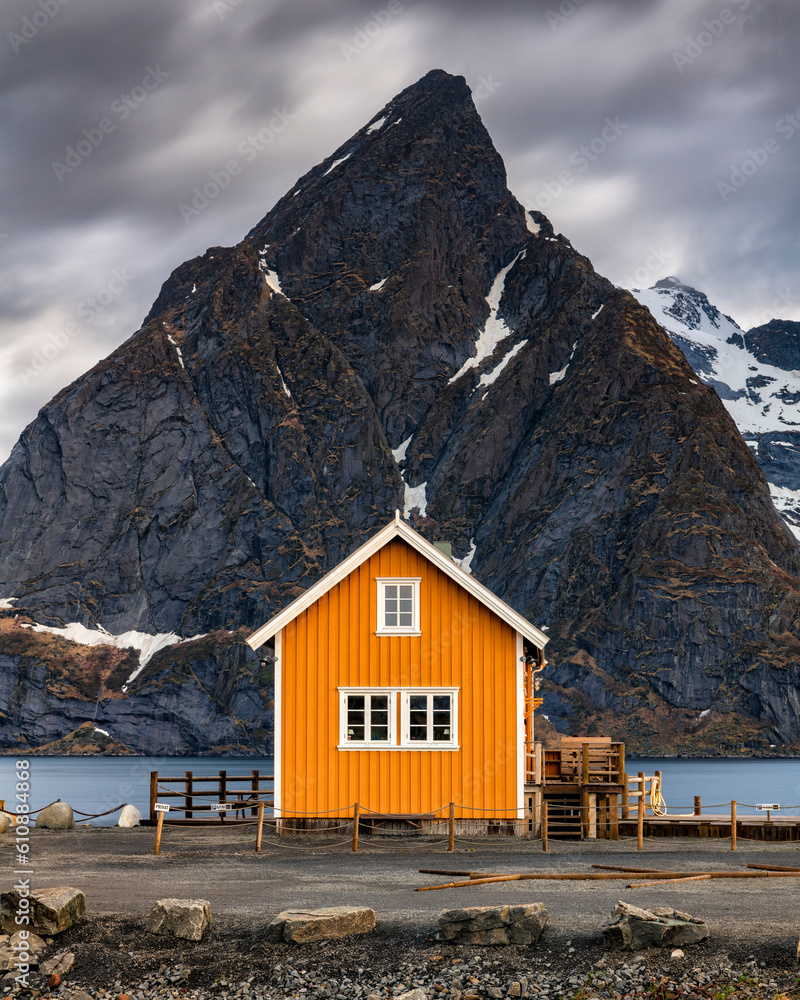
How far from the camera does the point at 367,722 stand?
32656 mm

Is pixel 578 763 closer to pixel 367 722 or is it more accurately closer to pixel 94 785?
pixel 367 722

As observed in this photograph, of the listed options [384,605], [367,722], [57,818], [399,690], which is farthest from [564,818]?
[57,818]

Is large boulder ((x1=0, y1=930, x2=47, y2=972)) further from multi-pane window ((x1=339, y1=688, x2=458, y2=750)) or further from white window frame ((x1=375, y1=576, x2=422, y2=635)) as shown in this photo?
white window frame ((x1=375, y1=576, x2=422, y2=635))

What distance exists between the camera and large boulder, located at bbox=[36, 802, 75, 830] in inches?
1362

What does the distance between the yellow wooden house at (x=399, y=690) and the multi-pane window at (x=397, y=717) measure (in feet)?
0.09

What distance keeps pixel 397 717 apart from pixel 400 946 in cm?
1597

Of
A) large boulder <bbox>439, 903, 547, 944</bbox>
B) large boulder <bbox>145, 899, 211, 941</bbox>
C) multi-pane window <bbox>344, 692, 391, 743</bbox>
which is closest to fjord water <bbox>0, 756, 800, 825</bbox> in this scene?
multi-pane window <bbox>344, 692, 391, 743</bbox>

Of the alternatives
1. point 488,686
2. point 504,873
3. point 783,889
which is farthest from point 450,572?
point 783,889

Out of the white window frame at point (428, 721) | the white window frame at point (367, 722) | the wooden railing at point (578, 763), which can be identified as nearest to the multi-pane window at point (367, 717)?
the white window frame at point (367, 722)

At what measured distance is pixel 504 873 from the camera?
22.2 metres

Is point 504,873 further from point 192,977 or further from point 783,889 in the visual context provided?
point 192,977

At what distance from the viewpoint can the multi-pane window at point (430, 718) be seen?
32.5 meters

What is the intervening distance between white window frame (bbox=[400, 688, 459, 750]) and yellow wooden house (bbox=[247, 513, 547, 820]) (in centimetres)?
4

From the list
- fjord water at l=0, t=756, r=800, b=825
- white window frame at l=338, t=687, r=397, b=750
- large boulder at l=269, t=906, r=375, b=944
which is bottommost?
fjord water at l=0, t=756, r=800, b=825
